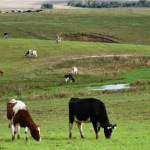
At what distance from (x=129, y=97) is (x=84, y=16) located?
73.6 m

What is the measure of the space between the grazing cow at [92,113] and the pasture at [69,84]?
574 mm

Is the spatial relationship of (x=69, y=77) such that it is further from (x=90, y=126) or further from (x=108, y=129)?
(x=108, y=129)

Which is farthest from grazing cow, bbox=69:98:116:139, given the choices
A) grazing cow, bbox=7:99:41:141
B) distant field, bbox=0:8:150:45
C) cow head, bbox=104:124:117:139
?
distant field, bbox=0:8:150:45

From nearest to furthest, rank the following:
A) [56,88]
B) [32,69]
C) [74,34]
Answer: [56,88], [32,69], [74,34]

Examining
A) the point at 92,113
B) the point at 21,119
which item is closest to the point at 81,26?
the point at 92,113

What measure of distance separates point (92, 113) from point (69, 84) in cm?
2612

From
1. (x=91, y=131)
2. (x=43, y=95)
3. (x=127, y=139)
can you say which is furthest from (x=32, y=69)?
(x=127, y=139)

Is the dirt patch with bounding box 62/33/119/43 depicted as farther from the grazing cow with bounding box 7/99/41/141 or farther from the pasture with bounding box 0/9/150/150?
the grazing cow with bounding box 7/99/41/141

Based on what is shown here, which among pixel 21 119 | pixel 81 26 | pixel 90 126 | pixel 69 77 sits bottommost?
pixel 69 77

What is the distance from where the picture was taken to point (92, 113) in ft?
59.3

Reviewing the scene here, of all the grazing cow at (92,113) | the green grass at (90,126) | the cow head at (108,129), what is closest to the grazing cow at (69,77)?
the green grass at (90,126)

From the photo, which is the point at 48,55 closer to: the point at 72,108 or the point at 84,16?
the point at 72,108

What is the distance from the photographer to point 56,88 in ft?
139

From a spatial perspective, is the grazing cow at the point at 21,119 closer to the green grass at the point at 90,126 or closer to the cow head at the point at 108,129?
the green grass at the point at 90,126
